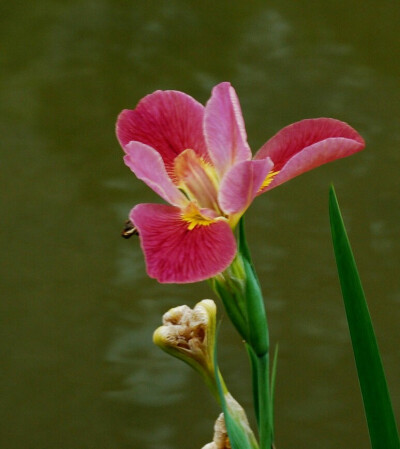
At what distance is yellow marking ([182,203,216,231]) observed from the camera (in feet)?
1.13

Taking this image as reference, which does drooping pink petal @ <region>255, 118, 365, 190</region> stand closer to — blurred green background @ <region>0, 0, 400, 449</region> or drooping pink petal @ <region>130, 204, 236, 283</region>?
drooping pink petal @ <region>130, 204, 236, 283</region>

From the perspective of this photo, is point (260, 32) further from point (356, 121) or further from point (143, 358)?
point (143, 358)

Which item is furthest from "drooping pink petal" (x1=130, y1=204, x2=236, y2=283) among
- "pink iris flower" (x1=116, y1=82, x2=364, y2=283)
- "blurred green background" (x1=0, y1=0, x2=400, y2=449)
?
"blurred green background" (x1=0, y1=0, x2=400, y2=449)

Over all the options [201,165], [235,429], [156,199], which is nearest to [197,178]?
[201,165]

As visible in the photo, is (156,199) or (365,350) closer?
(365,350)

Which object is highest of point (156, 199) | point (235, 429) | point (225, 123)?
point (156, 199)

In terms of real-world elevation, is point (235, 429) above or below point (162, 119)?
below

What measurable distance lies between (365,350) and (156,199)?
959 mm

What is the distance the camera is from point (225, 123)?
36 centimetres

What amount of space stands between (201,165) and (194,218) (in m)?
0.03

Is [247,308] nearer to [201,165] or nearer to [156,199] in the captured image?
[201,165]

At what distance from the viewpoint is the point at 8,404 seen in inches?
48.7

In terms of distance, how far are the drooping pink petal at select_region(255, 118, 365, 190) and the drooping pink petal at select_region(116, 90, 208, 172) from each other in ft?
0.11

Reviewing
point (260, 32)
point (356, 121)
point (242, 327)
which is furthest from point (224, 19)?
point (242, 327)
